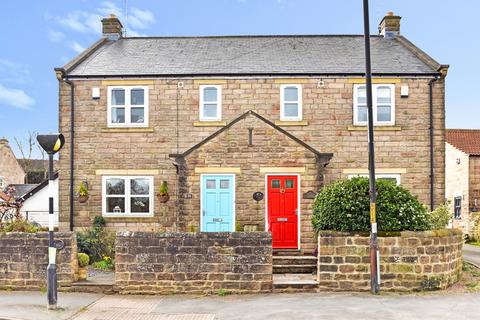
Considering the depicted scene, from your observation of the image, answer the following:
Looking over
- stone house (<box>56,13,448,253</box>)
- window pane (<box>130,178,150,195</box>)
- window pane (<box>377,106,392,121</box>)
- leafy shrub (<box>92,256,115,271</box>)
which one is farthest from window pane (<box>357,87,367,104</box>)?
leafy shrub (<box>92,256,115,271</box>)

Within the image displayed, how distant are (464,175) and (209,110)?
710 inches

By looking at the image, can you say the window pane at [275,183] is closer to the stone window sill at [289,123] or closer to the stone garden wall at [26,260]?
the stone window sill at [289,123]

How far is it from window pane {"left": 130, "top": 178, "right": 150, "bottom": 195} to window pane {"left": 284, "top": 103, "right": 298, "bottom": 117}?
544 centimetres

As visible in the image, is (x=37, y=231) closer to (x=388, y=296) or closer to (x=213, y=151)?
(x=213, y=151)

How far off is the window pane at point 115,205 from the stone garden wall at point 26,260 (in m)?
5.99

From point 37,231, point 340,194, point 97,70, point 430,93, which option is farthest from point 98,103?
point 430,93

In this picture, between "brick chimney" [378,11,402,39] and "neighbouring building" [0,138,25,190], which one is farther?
"neighbouring building" [0,138,25,190]

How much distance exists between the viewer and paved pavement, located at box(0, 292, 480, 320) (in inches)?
431

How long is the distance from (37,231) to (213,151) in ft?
19.0

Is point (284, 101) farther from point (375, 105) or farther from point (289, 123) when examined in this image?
point (375, 105)

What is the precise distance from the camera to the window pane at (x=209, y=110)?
20156 millimetres

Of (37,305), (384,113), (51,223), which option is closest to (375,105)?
(384,113)

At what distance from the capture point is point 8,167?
5531 cm

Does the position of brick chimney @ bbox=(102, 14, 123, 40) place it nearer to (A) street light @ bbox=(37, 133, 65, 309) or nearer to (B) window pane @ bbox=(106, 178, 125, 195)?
(B) window pane @ bbox=(106, 178, 125, 195)
